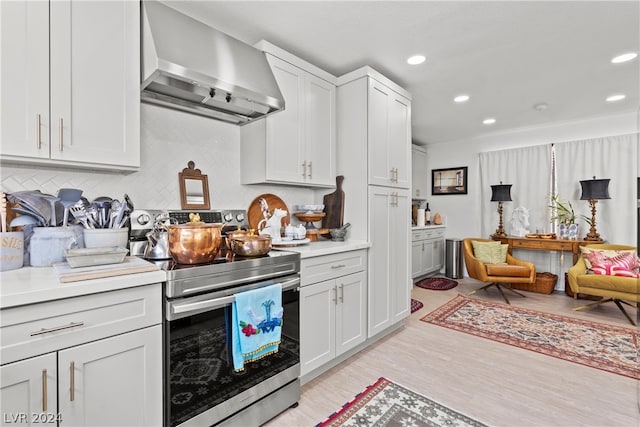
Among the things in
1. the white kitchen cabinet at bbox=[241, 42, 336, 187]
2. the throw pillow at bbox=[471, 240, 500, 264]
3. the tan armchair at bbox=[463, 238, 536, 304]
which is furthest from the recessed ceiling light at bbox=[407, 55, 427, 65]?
the throw pillow at bbox=[471, 240, 500, 264]

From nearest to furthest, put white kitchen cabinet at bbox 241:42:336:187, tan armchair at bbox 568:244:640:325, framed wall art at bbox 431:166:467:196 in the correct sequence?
white kitchen cabinet at bbox 241:42:336:187
tan armchair at bbox 568:244:640:325
framed wall art at bbox 431:166:467:196

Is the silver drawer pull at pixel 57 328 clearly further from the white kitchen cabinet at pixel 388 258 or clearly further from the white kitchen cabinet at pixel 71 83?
the white kitchen cabinet at pixel 388 258

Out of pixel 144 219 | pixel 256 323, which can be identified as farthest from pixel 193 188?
pixel 256 323

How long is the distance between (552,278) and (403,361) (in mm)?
3377

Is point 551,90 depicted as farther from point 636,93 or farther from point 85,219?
point 85,219

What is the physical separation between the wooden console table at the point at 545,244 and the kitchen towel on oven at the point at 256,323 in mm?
4321

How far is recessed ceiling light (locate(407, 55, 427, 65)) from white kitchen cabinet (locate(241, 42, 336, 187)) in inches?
27.0

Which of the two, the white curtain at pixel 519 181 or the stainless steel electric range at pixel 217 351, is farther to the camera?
the white curtain at pixel 519 181

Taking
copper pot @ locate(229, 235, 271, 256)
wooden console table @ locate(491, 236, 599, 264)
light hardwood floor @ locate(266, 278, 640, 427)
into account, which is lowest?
light hardwood floor @ locate(266, 278, 640, 427)

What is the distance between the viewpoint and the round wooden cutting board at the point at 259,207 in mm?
2434

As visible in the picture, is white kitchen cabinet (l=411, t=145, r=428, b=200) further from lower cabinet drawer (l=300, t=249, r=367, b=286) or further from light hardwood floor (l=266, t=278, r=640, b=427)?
lower cabinet drawer (l=300, t=249, r=367, b=286)

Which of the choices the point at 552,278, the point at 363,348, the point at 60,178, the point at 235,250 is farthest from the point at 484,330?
the point at 60,178

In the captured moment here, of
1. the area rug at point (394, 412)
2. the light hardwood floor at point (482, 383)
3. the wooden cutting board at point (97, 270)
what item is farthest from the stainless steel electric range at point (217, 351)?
the area rug at point (394, 412)

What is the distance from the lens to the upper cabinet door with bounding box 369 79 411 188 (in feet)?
8.48
